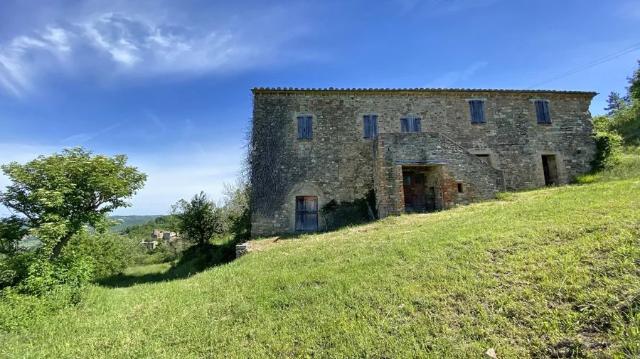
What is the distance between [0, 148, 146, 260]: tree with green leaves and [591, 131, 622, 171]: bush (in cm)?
2290

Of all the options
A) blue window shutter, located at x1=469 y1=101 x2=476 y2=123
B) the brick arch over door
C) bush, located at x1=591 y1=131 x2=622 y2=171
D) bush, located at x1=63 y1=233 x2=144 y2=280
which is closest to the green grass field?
the brick arch over door

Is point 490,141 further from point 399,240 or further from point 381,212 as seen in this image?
point 399,240

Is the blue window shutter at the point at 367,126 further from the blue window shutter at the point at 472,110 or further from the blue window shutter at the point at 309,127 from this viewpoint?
the blue window shutter at the point at 472,110

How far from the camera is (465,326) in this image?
13.6ft

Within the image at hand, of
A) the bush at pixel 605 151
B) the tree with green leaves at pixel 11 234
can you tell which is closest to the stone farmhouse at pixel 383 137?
the bush at pixel 605 151

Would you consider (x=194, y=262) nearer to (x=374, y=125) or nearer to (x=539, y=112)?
(x=374, y=125)

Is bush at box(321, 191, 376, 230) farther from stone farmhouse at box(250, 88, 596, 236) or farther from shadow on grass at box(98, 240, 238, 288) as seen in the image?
Answer: shadow on grass at box(98, 240, 238, 288)

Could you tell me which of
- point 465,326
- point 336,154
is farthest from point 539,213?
point 336,154

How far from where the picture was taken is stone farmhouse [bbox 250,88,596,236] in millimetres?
15625

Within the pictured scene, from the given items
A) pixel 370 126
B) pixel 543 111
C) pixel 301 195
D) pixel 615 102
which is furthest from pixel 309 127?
pixel 615 102

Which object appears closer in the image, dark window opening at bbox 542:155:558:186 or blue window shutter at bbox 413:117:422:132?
blue window shutter at bbox 413:117:422:132

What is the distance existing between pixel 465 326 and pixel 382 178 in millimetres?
9838

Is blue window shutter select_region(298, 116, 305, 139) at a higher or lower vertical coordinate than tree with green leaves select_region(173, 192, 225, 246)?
higher

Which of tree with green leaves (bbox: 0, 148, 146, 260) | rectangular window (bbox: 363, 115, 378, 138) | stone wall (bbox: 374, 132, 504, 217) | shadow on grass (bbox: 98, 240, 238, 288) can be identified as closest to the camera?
tree with green leaves (bbox: 0, 148, 146, 260)
